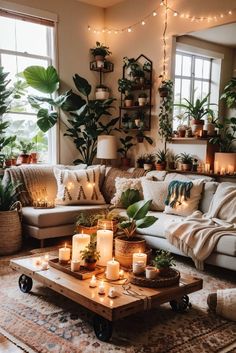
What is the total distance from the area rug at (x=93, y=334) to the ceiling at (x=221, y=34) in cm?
302

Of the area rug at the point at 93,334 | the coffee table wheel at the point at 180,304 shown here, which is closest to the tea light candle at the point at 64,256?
the area rug at the point at 93,334

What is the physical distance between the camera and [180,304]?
264 centimetres

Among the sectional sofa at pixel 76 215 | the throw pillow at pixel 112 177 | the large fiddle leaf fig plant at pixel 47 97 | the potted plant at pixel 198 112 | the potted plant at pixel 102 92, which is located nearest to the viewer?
the sectional sofa at pixel 76 215

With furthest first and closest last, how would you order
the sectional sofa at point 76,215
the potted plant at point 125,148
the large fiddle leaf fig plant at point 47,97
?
the potted plant at point 125,148 → the large fiddle leaf fig plant at point 47,97 → the sectional sofa at point 76,215

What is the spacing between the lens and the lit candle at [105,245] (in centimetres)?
272

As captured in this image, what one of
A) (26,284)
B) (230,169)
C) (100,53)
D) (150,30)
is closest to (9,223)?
(26,284)

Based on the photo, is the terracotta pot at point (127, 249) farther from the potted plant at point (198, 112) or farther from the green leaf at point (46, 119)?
the green leaf at point (46, 119)

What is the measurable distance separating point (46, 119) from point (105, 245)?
2.70 meters

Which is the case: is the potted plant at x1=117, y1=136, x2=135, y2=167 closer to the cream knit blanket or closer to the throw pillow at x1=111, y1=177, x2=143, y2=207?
the throw pillow at x1=111, y1=177, x2=143, y2=207

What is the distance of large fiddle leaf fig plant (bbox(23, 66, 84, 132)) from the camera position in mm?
4898

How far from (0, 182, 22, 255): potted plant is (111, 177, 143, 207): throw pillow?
1127 millimetres

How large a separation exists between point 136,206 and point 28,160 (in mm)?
2485

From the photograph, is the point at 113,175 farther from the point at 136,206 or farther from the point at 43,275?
the point at 43,275

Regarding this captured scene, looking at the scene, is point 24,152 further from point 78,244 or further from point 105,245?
point 105,245
